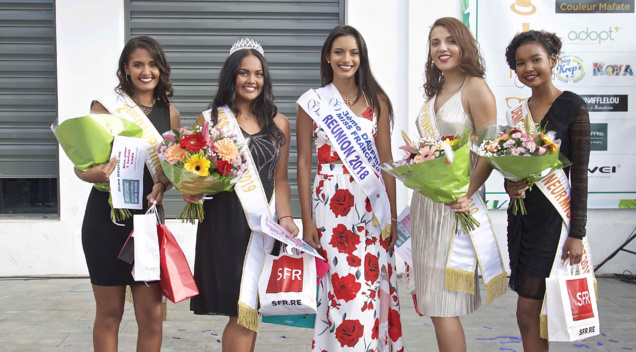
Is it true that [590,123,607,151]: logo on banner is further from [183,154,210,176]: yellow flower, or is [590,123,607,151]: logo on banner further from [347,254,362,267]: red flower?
[183,154,210,176]: yellow flower

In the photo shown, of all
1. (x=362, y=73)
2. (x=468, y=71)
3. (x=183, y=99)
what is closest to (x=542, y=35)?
(x=468, y=71)

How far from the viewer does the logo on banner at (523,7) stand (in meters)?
5.32

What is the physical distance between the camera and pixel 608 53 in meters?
5.36

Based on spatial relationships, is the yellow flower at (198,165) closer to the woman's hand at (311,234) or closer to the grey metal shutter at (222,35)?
the woman's hand at (311,234)

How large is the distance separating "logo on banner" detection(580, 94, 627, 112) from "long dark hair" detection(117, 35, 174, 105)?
4003mm

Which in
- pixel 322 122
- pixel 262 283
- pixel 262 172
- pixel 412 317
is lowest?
pixel 412 317

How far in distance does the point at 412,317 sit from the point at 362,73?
7.05 ft

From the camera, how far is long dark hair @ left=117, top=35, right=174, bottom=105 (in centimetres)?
275

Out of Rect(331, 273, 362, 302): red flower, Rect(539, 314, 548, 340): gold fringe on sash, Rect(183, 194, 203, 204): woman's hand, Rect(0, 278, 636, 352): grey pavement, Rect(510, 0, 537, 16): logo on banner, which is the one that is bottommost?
Rect(0, 278, 636, 352): grey pavement

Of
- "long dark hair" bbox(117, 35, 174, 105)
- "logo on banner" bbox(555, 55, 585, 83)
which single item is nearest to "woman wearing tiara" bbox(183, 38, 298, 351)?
"long dark hair" bbox(117, 35, 174, 105)

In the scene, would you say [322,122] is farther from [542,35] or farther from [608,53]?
[608,53]

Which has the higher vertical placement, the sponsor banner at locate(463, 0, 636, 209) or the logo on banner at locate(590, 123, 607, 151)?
the sponsor banner at locate(463, 0, 636, 209)

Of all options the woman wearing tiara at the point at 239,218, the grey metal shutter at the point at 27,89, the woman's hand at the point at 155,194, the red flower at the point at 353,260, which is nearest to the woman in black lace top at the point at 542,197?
the red flower at the point at 353,260

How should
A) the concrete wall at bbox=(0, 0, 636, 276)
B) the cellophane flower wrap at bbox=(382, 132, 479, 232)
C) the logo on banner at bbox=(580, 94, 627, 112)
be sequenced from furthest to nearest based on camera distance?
the logo on banner at bbox=(580, 94, 627, 112), the concrete wall at bbox=(0, 0, 636, 276), the cellophane flower wrap at bbox=(382, 132, 479, 232)
